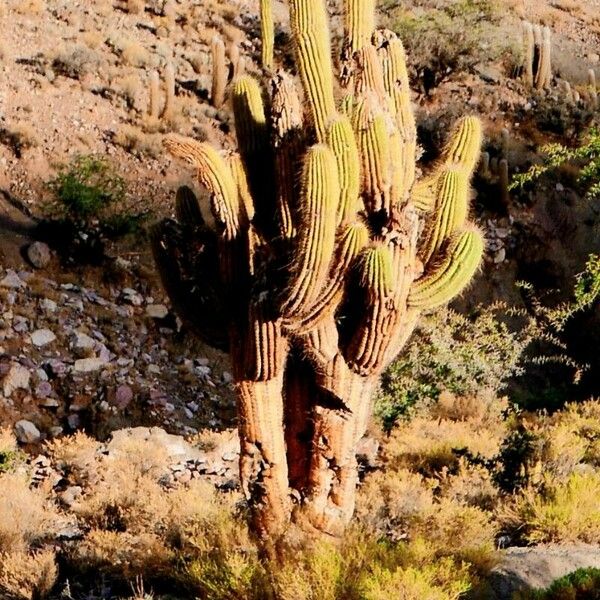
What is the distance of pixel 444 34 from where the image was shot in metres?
24.2

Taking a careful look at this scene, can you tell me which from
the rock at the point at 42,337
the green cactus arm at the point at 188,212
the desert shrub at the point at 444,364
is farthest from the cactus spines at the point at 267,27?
the green cactus arm at the point at 188,212

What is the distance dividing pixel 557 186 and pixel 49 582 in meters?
17.1

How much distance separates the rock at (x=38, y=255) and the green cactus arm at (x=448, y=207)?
9213mm

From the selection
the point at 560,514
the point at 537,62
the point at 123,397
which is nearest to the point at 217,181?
the point at 560,514

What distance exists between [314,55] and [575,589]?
13.3 feet

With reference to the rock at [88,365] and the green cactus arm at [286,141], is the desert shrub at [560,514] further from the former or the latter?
the rock at [88,365]

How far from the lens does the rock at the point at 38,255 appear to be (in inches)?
549

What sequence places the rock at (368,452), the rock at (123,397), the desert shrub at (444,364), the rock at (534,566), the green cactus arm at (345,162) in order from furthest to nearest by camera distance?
1. the desert shrub at (444,364)
2. the rock at (123,397)
3. the rock at (368,452)
4. the rock at (534,566)
5. the green cactus arm at (345,162)

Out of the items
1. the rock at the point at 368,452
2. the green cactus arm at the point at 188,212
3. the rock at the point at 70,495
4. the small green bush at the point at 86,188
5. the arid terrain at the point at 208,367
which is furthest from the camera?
the small green bush at the point at 86,188

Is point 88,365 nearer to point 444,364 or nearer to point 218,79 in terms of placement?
point 444,364

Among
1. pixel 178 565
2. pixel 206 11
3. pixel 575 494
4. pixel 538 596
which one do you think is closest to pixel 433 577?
pixel 538 596

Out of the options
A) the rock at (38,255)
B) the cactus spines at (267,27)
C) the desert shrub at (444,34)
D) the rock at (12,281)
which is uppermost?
the desert shrub at (444,34)

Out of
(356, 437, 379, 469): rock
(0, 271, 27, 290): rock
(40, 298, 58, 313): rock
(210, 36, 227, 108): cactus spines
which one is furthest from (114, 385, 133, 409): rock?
(210, 36, 227, 108): cactus spines

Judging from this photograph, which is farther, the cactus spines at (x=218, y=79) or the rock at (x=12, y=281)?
the cactus spines at (x=218, y=79)
